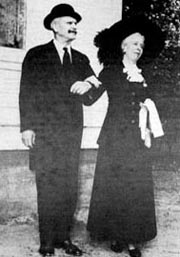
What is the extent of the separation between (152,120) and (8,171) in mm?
514

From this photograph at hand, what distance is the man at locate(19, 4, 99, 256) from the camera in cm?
147

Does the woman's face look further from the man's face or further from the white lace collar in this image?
the man's face

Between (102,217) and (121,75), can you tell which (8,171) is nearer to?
(102,217)

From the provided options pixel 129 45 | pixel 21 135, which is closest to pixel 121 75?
pixel 129 45

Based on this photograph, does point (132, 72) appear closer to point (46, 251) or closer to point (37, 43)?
point (37, 43)

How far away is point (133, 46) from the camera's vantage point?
60.3 inches

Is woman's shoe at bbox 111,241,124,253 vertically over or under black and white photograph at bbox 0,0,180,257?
under

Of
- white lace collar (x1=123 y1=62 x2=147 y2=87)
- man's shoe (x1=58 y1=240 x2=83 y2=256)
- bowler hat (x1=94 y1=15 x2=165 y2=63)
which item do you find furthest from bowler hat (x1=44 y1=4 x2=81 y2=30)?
man's shoe (x1=58 y1=240 x2=83 y2=256)

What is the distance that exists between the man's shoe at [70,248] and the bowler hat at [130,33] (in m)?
0.62

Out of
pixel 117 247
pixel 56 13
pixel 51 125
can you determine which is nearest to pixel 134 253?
pixel 117 247

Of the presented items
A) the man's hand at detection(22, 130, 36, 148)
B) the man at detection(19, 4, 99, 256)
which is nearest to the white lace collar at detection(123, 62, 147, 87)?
the man at detection(19, 4, 99, 256)

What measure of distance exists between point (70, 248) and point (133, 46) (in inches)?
27.5

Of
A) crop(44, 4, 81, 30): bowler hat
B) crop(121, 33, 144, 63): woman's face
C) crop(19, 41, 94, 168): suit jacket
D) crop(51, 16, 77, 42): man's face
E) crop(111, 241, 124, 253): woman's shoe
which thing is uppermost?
crop(44, 4, 81, 30): bowler hat

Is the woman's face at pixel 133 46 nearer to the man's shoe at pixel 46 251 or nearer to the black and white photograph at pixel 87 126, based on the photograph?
the black and white photograph at pixel 87 126
